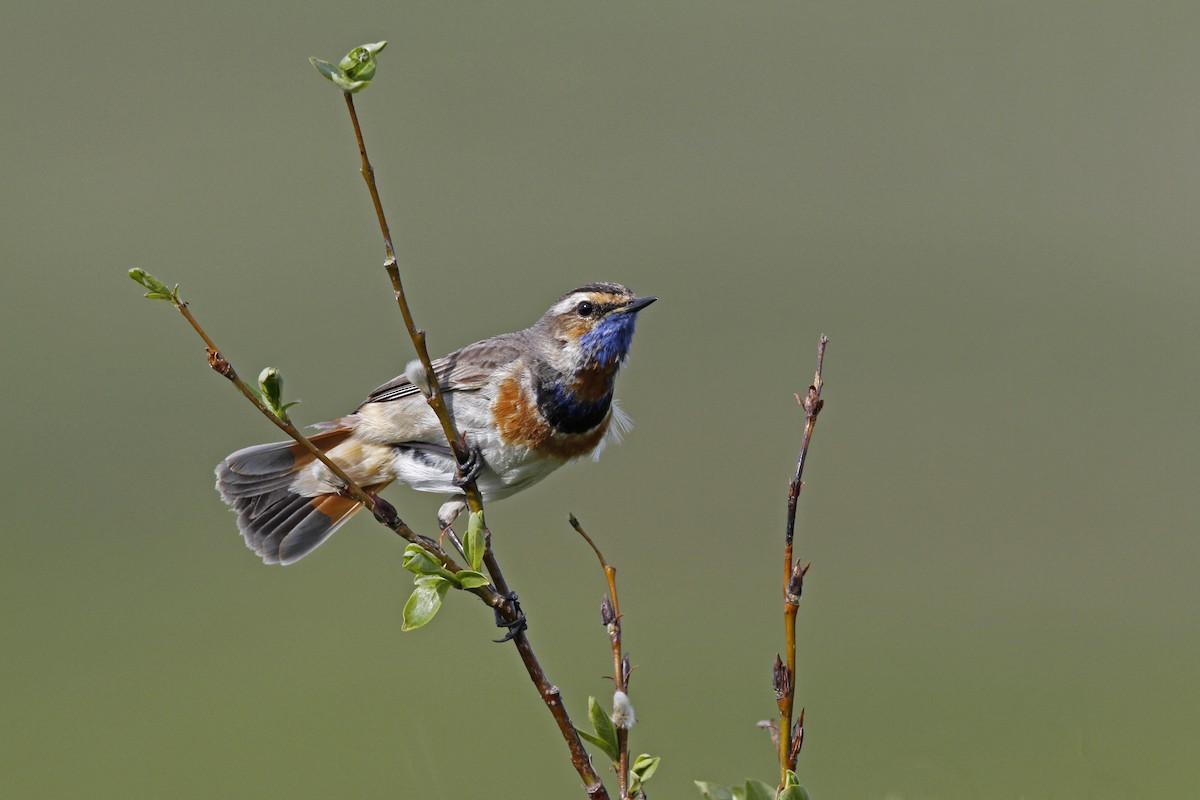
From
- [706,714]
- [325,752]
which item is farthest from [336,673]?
[706,714]

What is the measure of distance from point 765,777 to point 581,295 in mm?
5004

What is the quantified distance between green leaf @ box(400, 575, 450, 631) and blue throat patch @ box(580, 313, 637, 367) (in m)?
2.09

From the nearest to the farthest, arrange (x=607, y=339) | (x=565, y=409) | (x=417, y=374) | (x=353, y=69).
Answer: (x=353, y=69) < (x=417, y=374) < (x=565, y=409) < (x=607, y=339)

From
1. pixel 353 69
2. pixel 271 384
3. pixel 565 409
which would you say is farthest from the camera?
pixel 565 409

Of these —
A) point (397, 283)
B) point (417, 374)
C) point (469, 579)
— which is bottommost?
point (469, 579)

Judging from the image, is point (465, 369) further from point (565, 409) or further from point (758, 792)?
point (758, 792)

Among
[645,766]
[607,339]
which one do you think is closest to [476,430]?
[607,339]

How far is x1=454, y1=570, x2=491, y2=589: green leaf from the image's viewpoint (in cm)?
238

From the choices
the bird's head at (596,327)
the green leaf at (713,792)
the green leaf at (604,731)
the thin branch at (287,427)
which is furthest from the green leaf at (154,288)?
the bird's head at (596,327)

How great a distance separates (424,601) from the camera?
2.35 m

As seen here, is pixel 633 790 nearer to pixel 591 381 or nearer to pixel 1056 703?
pixel 591 381

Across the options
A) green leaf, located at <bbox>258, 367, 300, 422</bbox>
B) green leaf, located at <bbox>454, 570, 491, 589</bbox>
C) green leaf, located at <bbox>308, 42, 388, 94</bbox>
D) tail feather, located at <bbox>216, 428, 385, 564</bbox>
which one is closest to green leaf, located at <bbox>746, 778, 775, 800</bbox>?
green leaf, located at <bbox>454, 570, 491, 589</bbox>

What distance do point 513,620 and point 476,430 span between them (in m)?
1.86

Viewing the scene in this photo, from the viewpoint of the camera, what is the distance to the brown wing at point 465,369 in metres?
4.30
